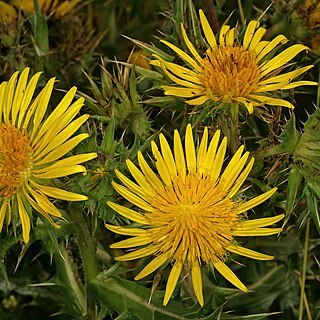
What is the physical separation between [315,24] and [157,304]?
0.92 metres

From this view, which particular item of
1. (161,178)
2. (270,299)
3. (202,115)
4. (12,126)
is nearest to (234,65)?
(202,115)

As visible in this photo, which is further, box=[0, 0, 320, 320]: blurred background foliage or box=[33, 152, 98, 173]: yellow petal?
box=[0, 0, 320, 320]: blurred background foliage

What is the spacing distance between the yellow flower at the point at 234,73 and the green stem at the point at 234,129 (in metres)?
0.02

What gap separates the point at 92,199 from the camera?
1405mm

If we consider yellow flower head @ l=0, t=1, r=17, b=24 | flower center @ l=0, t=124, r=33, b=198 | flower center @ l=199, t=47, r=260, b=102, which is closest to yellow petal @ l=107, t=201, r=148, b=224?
flower center @ l=0, t=124, r=33, b=198

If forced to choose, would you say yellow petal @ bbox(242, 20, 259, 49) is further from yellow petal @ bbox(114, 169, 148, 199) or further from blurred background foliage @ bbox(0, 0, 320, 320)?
yellow petal @ bbox(114, 169, 148, 199)

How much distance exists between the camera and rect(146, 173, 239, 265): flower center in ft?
4.56

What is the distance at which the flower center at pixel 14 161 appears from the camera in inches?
55.2

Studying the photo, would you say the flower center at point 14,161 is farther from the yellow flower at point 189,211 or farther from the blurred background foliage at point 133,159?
the yellow flower at point 189,211

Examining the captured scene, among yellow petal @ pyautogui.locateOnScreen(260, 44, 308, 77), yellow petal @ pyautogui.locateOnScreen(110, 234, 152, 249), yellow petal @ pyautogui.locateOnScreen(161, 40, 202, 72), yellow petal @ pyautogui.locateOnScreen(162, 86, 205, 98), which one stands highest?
yellow petal @ pyautogui.locateOnScreen(260, 44, 308, 77)

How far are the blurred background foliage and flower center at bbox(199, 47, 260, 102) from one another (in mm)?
54

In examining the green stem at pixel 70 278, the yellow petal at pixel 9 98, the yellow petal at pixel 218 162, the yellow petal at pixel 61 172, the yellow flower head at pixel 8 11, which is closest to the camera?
the yellow petal at pixel 61 172

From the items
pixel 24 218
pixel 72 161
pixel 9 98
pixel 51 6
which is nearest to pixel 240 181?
pixel 72 161

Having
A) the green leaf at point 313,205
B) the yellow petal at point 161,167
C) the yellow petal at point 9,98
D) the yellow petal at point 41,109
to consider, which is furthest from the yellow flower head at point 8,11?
the green leaf at point 313,205
